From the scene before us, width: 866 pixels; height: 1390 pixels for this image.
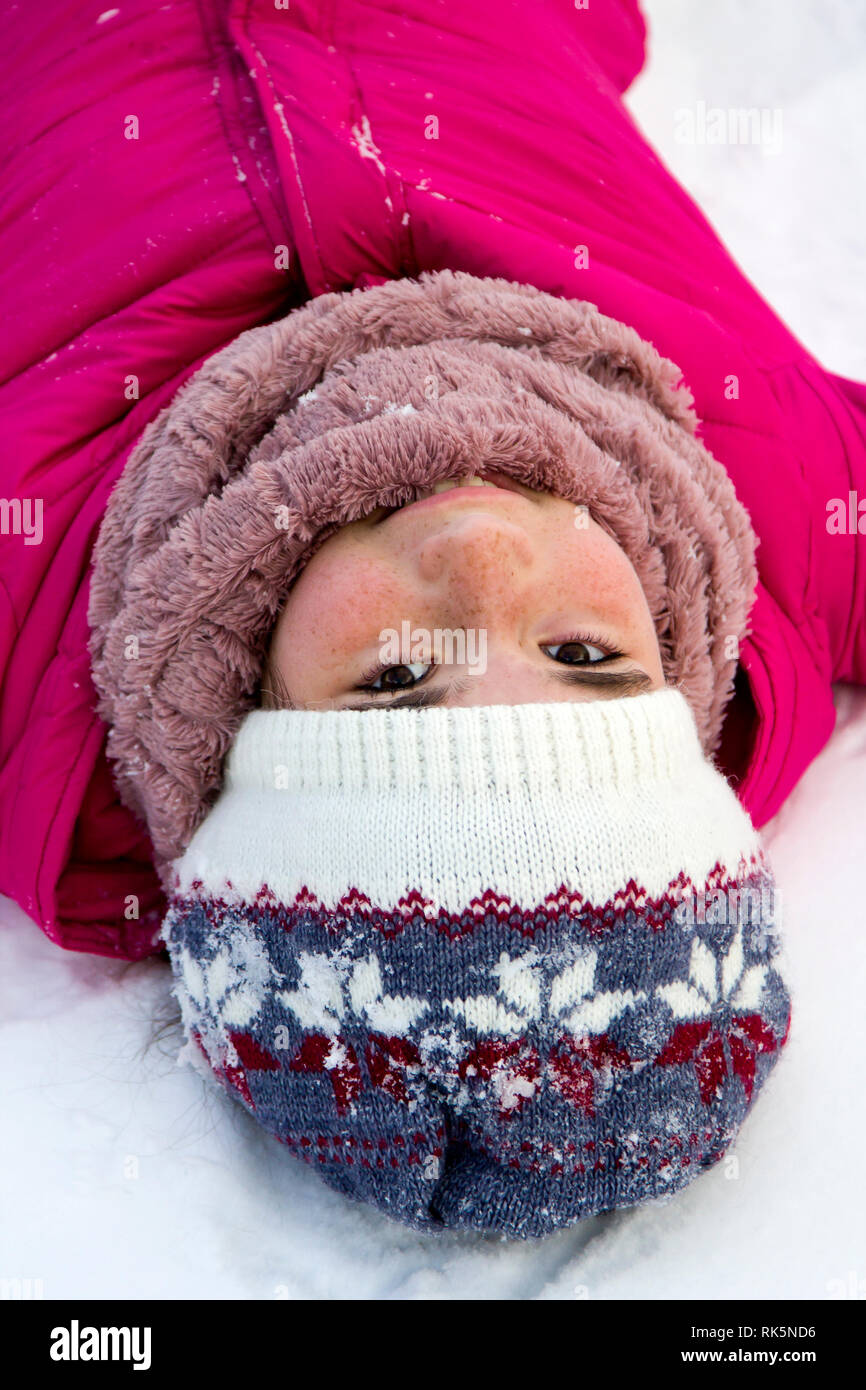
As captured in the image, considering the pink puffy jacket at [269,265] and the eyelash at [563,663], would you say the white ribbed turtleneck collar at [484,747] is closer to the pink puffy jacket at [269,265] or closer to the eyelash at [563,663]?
the eyelash at [563,663]

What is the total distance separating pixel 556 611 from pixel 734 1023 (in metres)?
0.40

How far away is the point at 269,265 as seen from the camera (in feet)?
4.36

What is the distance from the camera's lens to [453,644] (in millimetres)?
1054

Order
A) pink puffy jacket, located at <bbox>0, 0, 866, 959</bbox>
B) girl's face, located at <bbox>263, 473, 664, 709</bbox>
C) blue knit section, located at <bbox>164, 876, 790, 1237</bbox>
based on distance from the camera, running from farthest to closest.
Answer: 1. pink puffy jacket, located at <bbox>0, 0, 866, 959</bbox>
2. girl's face, located at <bbox>263, 473, 664, 709</bbox>
3. blue knit section, located at <bbox>164, 876, 790, 1237</bbox>

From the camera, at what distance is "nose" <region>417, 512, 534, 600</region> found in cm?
103

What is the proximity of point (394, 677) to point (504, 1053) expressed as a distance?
35cm

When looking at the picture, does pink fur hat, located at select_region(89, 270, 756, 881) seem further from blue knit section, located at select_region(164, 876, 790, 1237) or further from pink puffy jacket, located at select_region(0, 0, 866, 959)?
blue knit section, located at select_region(164, 876, 790, 1237)

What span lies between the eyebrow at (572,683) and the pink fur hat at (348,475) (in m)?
0.16

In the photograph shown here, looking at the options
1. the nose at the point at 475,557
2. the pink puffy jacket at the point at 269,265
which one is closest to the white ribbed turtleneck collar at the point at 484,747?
the nose at the point at 475,557

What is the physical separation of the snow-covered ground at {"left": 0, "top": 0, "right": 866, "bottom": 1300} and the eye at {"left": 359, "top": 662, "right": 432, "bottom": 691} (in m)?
0.48

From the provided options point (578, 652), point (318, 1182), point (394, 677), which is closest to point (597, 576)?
point (578, 652)

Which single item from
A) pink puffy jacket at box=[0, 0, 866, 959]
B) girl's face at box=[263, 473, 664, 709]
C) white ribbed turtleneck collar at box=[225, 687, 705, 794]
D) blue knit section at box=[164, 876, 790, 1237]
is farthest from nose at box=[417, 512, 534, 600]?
pink puffy jacket at box=[0, 0, 866, 959]
